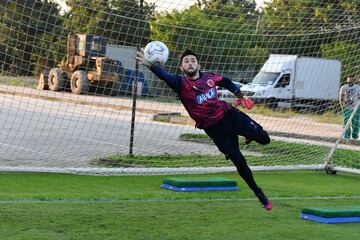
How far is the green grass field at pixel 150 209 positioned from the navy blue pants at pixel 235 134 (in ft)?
2.14

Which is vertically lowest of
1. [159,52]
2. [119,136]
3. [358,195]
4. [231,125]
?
[119,136]

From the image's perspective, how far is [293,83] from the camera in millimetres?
28156

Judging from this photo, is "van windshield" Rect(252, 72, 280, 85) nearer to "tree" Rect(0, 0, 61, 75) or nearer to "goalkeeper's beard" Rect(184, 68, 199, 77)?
"tree" Rect(0, 0, 61, 75)

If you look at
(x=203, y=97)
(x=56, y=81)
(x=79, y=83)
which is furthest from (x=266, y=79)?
(x=203, y=97)

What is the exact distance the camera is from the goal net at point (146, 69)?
1259 cm

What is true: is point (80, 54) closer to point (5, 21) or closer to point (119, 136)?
point (119, 136)

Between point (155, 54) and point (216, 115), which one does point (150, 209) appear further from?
point (155, 54)

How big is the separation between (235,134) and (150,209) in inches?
56.3

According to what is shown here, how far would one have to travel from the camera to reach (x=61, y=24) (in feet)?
41.5

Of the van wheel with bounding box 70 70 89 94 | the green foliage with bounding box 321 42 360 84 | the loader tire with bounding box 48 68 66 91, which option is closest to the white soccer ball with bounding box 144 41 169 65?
the van wheel with bounding box 70 70 89 94

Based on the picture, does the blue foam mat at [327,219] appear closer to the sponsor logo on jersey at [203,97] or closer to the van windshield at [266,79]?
the sponsor logo on jersey at [203,97]

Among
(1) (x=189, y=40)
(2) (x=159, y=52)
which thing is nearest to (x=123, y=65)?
(1) (x=189, y=40)

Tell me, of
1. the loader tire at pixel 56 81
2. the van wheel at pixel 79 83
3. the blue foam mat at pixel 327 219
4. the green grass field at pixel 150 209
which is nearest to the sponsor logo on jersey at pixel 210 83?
the green grass field at pixel 150 209

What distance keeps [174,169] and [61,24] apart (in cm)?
330
